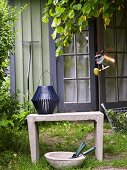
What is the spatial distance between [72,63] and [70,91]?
0.55 metres

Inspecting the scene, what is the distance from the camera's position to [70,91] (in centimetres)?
676

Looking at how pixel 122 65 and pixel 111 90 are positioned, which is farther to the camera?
pixel 122 65

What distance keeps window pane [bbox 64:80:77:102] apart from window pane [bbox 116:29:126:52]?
118 cm

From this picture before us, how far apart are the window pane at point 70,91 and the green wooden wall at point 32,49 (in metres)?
0.41

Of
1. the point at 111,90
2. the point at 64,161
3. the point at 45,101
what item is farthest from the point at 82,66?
the point at 64,161

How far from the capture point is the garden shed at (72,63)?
6.72 m

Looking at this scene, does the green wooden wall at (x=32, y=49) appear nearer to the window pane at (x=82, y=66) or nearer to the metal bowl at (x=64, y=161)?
the window pane at (x=82, y=66)

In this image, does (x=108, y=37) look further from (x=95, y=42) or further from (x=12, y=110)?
(x=12, y=110)

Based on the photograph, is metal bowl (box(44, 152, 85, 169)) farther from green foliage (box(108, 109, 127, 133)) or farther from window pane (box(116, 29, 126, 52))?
window pane (box(116, 29, 126, 52))

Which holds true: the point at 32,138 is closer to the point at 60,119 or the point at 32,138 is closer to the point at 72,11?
the point at 60,119

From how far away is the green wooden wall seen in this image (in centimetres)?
686

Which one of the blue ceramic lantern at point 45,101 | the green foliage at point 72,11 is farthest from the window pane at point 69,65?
the blue ceramic lantern at point 45,101

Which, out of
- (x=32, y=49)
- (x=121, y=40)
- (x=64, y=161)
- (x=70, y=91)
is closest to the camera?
(x=64, y=161)

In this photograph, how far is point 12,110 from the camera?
16.1 feet
